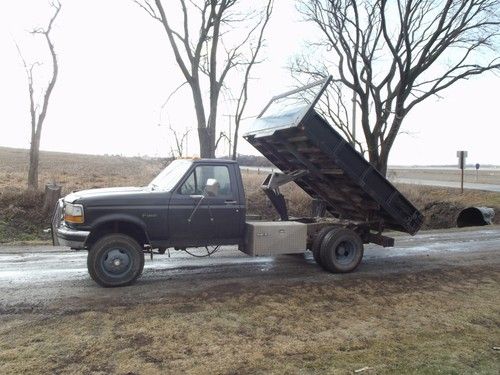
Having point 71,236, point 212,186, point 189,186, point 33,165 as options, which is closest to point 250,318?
point 212,186

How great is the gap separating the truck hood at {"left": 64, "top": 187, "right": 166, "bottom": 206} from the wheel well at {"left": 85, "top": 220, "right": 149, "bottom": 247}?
0.33m

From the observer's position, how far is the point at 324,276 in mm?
9070

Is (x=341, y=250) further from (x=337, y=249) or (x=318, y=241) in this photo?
(x=318, y=241)

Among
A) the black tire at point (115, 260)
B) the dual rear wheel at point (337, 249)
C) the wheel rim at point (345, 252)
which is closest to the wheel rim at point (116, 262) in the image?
the black tire at point (115, 260)

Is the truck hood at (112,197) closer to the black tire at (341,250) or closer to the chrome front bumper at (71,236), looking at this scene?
the chrome front bumper at (71,236)

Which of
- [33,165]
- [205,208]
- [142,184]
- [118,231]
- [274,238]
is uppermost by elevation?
[33,165]

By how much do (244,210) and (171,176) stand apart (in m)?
1.39

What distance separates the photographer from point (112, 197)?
25.7ft

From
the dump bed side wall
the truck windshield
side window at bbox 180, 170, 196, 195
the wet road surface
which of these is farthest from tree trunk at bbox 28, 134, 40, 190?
side window at bbox 180, 170, 196, 195

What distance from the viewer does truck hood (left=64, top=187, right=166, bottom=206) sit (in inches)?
305

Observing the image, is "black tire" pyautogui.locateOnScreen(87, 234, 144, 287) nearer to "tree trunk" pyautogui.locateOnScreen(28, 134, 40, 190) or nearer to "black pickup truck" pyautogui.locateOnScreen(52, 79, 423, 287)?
"black pickup truck" pyautogui.locateOnScreen(52, 79, 423, 287)

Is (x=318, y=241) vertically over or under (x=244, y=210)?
under

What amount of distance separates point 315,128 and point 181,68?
1311 centimetres

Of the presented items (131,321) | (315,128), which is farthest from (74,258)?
(315,128)
